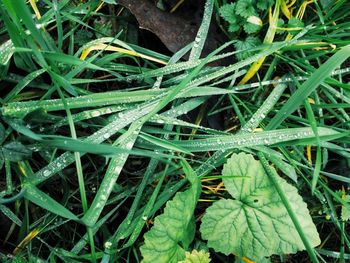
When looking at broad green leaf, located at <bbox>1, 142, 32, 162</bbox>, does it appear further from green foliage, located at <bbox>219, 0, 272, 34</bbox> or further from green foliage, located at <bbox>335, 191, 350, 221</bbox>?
green foliage, located at <bbox>335, 191, 350, 221</bbox>

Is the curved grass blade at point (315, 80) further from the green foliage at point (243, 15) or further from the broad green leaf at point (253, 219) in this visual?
the green foliage at point (243, 15)

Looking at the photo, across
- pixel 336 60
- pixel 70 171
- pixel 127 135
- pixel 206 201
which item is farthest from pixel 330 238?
pixel 70 171

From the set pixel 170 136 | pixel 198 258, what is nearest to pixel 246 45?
pixel 170 136

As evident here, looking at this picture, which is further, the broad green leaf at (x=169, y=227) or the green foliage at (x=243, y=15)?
the green foliage at (x=243, y=15)

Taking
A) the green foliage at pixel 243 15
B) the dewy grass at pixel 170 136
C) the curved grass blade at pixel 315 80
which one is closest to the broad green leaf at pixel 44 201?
the dewy grass at pixel 170 136

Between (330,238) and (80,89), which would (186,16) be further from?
(330,238)

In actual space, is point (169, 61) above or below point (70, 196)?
above

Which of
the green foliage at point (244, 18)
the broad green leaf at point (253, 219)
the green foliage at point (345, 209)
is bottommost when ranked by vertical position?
the green foliage at point (345, 209)
